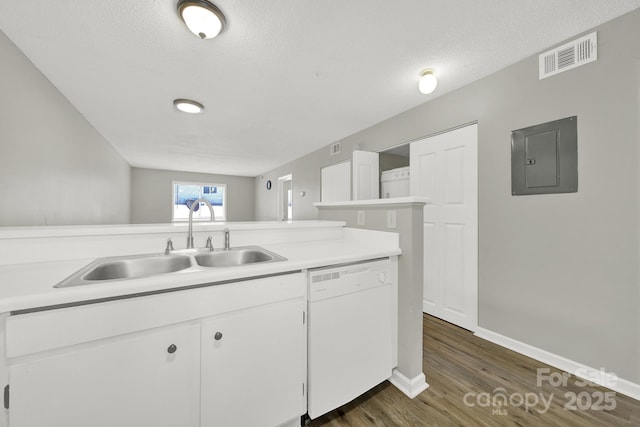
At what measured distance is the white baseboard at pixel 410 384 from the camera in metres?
1.42

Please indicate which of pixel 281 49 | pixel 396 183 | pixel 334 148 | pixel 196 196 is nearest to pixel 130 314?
pixel 281 49

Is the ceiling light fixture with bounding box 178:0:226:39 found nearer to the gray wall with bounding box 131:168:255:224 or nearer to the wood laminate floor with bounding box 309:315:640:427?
the wood laminate floor with bounding box 309:315:640:427

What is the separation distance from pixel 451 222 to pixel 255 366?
220 centimetres

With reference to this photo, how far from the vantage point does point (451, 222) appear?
237 centimetres

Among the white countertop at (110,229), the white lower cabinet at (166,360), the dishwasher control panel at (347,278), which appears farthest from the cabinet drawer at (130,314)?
the white countertop at (110,229)

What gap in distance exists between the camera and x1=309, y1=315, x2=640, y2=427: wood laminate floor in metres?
1.24

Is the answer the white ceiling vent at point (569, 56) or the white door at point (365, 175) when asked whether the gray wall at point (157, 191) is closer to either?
the white door at point (365, 175)

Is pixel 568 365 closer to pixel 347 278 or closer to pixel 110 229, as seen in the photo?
pixel 347 278

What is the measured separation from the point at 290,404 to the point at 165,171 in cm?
743

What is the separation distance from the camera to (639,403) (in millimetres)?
1326

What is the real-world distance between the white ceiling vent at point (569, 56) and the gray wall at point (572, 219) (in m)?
0.04

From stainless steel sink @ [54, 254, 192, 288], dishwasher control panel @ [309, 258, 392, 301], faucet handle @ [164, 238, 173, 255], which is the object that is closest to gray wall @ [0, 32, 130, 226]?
stainless steel sink @ [54, 254, 192, 288]

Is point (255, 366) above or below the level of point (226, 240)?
below

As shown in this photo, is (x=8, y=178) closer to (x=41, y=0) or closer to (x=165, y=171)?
(x=41, y=0)
